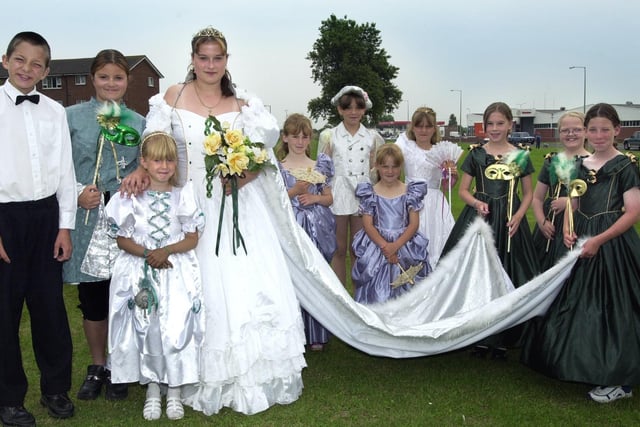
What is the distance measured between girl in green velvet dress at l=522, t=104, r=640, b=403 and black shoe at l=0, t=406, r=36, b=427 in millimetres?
3589

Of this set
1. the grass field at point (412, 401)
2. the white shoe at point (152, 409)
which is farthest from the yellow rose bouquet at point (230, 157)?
Answer: the grass field at point (412, 401)

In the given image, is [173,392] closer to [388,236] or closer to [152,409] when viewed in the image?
[152,409]

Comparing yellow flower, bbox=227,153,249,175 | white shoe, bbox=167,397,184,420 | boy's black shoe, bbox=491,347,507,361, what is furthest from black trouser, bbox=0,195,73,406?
boy's black shoe, bbox=491,347,507,361

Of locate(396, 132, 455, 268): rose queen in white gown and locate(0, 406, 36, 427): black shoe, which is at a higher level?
locate(396, 132, 455, 268): rose queen in white gown

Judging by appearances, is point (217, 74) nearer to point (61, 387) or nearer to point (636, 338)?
point (61, 387)

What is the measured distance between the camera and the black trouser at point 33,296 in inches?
165

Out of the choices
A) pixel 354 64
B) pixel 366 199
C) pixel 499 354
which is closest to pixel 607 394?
pixel 499 354

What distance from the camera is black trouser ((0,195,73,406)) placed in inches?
165

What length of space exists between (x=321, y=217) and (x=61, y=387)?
105 inches

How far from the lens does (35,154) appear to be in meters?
4.18

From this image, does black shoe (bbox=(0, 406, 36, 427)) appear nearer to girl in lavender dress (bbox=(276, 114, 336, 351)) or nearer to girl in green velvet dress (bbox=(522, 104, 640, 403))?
girl in lavender dress (bbox=(276, 114, 336, 351))

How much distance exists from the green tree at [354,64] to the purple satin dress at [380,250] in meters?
51.9

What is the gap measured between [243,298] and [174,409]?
0.90 metres

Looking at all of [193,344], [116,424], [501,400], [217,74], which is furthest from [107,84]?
[501,400]
